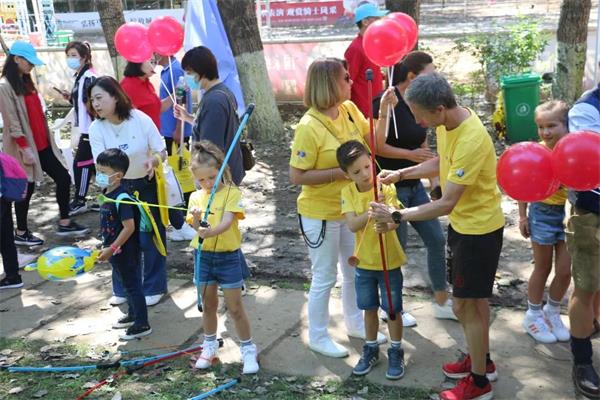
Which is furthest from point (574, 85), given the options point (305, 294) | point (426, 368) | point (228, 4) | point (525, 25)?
point (426, 368)

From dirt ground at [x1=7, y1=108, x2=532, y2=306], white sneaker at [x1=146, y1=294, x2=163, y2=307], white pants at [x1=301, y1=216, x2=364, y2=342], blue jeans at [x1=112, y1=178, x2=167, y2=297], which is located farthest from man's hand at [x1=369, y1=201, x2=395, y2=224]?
white sneaker at [x1=146, y1=294, x2=163, y2=307]

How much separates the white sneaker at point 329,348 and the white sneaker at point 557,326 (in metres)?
1.36

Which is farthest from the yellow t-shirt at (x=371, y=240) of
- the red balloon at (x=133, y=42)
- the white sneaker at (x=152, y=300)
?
the red balloon at (x=133, y=42)

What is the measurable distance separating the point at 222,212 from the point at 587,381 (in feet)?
7.53

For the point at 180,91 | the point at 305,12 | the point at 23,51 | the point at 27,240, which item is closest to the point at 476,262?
the point at 180,91

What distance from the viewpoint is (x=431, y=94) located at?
11.5 ft

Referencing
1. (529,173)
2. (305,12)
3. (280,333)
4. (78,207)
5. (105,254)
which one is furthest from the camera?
(305,12)

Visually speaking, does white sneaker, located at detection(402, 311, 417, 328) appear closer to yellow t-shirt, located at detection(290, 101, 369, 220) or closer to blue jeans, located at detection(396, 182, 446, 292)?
blue jeans, located at detection(396, 182, 446, 292)

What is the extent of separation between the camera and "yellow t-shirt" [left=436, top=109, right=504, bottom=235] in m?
3.47

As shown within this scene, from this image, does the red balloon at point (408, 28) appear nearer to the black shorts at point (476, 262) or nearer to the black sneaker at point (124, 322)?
the black shorts at point (476, 262)

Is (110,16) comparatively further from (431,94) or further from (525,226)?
(431,94)

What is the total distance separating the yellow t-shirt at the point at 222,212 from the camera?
4.21m

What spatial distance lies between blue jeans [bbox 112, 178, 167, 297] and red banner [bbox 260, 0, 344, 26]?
21449mm

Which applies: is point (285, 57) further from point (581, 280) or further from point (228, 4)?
point (581, 280)
